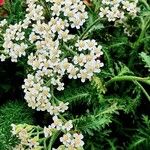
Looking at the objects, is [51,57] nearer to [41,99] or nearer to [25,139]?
[41,99]

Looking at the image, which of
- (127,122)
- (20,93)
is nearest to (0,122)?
(20,93)

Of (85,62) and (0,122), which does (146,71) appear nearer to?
(85,62)

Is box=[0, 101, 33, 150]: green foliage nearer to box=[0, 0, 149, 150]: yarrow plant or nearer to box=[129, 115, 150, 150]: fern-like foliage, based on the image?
box=[0, 0, 149, 150]: yarrow plant

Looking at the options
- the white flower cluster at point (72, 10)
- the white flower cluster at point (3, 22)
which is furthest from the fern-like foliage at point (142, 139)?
the white flower cluster at point (3, 22)

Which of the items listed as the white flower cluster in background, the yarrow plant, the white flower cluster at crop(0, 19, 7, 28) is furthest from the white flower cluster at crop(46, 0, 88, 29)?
the white flower cluster in background

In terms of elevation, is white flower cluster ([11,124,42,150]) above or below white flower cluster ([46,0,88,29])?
below

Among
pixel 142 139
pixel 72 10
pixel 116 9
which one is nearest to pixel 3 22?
pixel 72 10

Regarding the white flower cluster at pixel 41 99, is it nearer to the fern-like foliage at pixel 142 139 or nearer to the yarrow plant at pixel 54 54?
the yarrow plant at pixel 54 54

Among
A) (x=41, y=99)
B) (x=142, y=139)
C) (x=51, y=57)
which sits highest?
(x=51, y=57)
